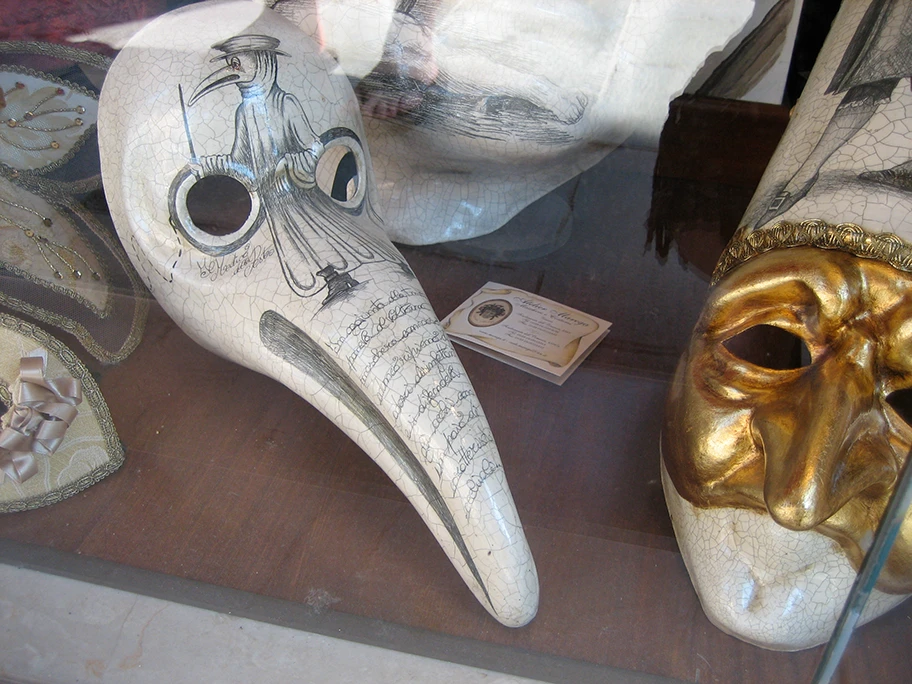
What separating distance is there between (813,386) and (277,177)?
19.8 inches

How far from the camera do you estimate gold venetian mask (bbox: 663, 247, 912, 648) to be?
0.62 metres

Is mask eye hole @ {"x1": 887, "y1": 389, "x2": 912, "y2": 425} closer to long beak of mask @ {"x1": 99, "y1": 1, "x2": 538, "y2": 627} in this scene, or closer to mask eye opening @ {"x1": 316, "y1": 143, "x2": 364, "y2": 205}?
long beak of mask @ {"x1": 99, "y1": 1, "x2": 538, "y2": 627}

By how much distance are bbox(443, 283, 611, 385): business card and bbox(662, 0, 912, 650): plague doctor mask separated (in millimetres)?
176

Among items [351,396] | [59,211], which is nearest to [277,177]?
[351,396]

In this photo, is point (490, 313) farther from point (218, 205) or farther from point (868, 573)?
A: point (868, 573)

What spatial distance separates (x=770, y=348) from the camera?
0.90 meters

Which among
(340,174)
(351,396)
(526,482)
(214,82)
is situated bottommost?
(526,482)

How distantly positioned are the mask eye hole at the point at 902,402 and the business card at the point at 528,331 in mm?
341

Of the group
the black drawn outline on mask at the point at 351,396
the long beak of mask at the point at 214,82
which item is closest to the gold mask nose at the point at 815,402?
the black drawn outline on mask at the point at 351,396

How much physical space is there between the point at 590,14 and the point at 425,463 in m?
0.55

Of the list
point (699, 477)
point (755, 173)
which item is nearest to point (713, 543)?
point (699, 477)

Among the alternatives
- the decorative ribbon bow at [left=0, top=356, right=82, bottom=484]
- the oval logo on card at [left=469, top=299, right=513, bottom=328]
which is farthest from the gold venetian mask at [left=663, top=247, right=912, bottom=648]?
the decorative ribbon bow at [left=0, top=356, right=82, bottom=484]

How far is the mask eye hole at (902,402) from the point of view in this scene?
26.5 inches

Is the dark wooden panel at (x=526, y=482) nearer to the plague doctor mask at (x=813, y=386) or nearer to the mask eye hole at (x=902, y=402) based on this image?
the plague doctor mask at (x=813, y=386)
